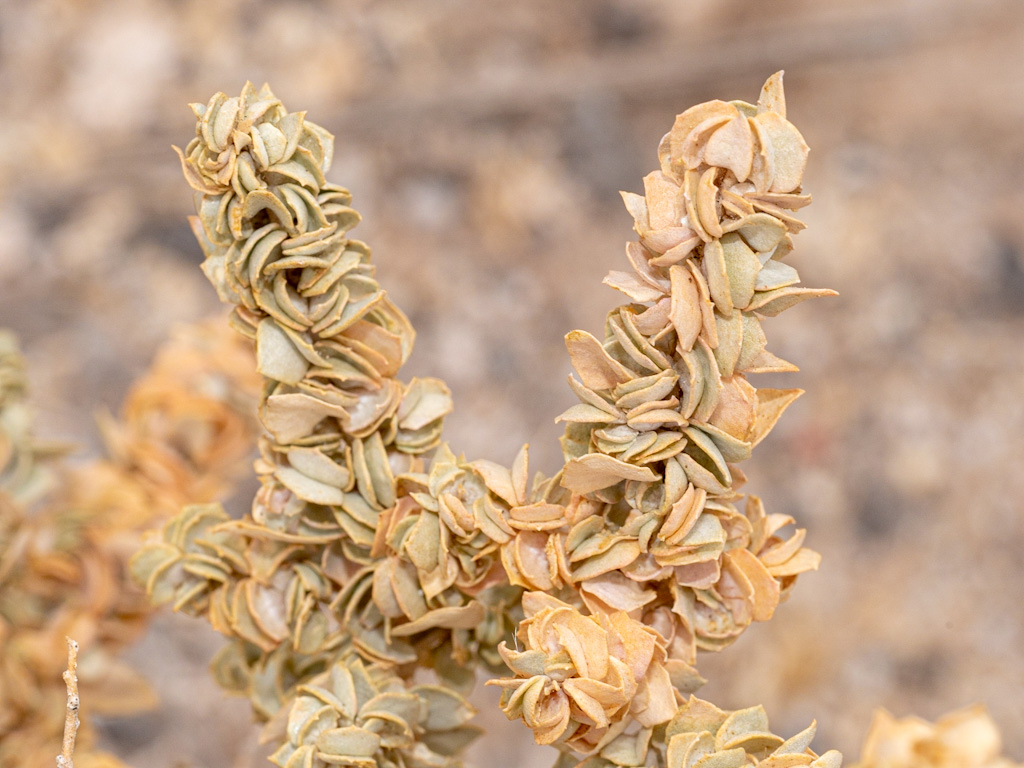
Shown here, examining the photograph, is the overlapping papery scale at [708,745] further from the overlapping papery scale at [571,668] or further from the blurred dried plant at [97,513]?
the blurred dried plant at [97,513]

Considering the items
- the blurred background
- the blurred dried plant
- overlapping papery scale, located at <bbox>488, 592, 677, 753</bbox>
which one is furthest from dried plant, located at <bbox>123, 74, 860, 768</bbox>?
the blurred background

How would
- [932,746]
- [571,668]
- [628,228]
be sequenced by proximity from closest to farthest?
1. [571,668]
2. [932,746]
3. [628,228]

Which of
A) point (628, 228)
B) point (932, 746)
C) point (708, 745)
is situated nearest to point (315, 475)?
point (708, 745)

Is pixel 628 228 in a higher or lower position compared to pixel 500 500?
higher

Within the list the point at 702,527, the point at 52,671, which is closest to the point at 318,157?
the point at 702,527

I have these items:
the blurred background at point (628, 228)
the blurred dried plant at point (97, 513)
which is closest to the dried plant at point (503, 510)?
the blurred dried plant at point (97, 513)

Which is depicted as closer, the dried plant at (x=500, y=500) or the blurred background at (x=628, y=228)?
the dried plant at (x=500, y=500)

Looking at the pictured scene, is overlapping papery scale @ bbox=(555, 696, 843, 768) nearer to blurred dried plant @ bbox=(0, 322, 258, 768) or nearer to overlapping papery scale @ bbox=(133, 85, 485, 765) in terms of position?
overlapping papery scale @ bbox=(133, 85, 485, 765)

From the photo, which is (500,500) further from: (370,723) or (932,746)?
(932,746)
